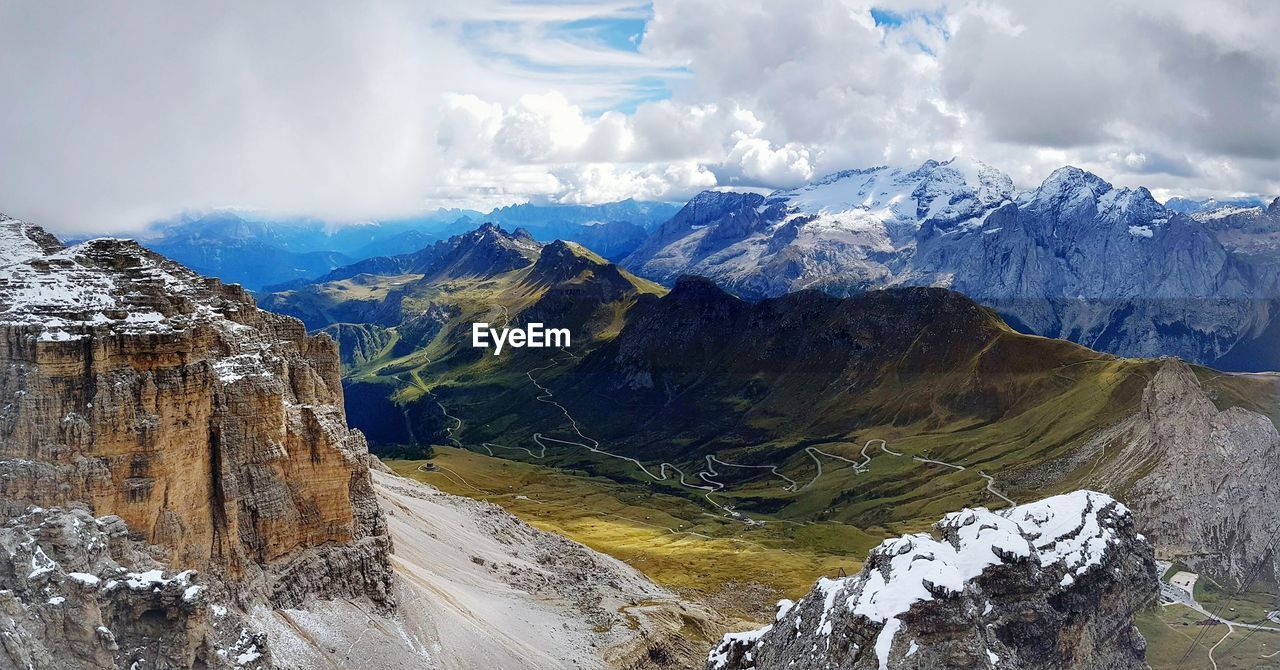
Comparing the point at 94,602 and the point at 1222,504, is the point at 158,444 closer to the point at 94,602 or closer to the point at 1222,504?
the point at 94,602

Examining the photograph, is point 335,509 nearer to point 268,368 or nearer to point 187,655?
point 268,368

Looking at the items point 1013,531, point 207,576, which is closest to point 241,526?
point 207,576

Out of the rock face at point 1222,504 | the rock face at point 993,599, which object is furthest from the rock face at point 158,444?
the rock face at point 1222,504

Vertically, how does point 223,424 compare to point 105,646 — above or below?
above

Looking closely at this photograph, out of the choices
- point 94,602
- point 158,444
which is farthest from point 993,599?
point 158,444

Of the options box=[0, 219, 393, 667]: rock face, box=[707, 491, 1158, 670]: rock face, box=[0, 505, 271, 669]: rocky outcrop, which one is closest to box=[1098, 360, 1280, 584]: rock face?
box=[707, 491, 1158, 670]: rock face
